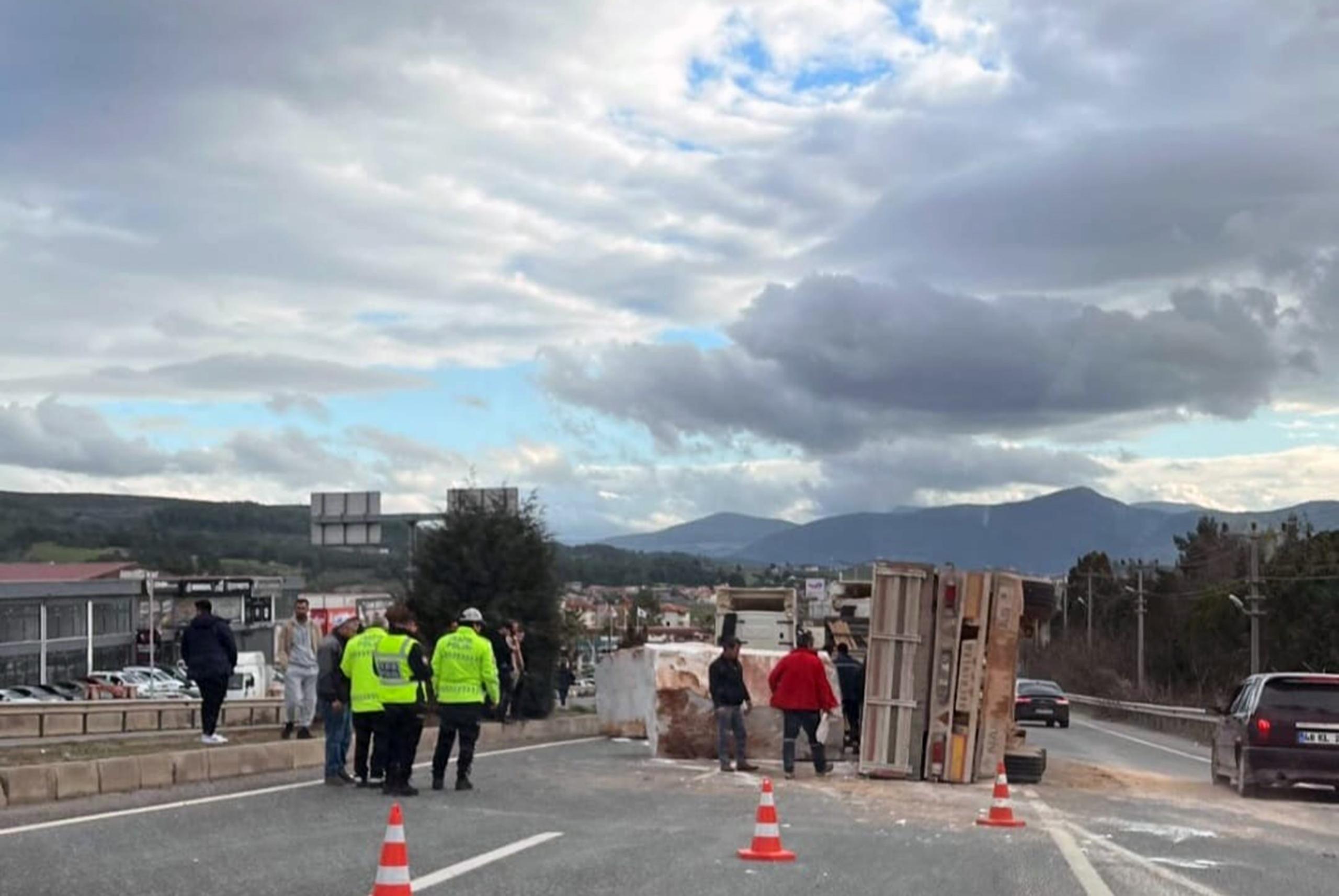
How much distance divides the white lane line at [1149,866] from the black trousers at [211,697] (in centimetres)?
1009

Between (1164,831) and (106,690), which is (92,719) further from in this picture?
(106,690)

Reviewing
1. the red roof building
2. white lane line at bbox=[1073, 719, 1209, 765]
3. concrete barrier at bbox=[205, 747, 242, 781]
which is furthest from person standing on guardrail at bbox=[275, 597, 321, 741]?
the red roof building

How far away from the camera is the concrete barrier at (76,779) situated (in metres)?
14.7

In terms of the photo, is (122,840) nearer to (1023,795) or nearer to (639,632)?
(1023,795)

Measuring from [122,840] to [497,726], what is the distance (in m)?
15.0

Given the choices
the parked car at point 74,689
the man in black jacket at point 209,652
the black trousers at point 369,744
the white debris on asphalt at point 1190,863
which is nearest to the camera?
the white debris on asphalt at point 1190,863

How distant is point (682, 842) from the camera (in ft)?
39.1

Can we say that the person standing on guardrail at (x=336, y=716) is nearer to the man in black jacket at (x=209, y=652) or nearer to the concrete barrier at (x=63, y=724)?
the man in black jacket at (x=209, y=652)

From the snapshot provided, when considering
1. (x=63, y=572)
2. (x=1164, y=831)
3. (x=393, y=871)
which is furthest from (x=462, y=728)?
(x=63, y=572)

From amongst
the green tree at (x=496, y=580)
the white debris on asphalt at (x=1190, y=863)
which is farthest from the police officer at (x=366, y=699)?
the green tree at (x=496, y=580)

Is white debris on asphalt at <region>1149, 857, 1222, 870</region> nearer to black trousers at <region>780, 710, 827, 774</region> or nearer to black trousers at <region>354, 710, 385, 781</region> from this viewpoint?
black trousers at <region>354, 710, 385, 781</region>

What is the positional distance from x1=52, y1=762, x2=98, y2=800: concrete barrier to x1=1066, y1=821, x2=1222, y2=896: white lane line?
895cm

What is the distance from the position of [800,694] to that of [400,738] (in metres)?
5.76

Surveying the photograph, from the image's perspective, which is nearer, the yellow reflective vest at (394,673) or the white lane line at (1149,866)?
the white lane line at (1149,866)
